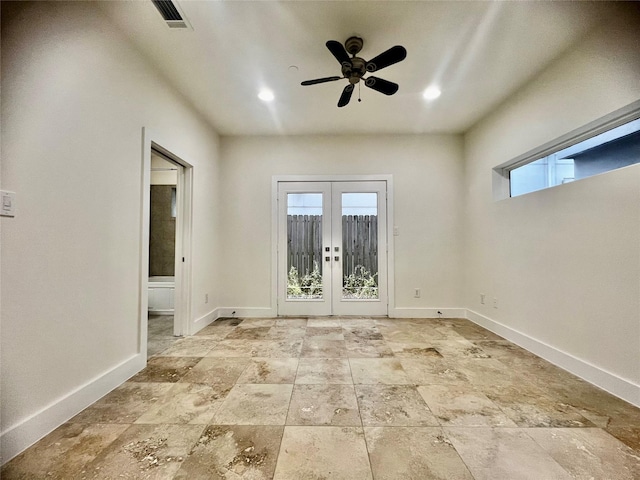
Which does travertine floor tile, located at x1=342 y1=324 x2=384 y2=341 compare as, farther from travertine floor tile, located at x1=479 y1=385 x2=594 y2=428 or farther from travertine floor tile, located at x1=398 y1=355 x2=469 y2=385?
travertine floor tile, located at x1=479 y1=385 x2=594 y2=428

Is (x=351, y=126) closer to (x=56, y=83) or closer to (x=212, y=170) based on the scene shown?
(x=212, y=170)

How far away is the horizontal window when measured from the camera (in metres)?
1.94

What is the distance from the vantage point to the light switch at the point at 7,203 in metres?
1.30

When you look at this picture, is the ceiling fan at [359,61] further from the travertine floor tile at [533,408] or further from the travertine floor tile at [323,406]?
the travertine floor tile at [533,408]

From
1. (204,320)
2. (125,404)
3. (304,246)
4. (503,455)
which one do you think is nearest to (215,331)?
(204,320)

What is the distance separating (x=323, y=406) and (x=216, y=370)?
105cm

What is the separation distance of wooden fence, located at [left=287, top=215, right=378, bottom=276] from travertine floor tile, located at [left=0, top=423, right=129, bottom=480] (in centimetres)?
277

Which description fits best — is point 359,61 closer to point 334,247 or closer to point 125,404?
point 334,247

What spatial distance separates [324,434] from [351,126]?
3.52m

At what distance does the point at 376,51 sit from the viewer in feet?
7.49

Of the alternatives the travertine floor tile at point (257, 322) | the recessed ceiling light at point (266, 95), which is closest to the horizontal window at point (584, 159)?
the recessed ceiling light at point (266, 95)

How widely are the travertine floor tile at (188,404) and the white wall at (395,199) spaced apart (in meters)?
2.06

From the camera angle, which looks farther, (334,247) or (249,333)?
(334,247)

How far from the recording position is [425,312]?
13.0 feet
